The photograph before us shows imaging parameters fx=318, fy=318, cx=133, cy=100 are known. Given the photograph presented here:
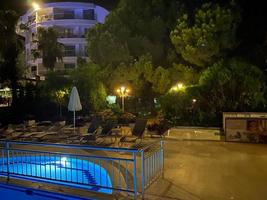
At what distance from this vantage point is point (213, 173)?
8.09 meters

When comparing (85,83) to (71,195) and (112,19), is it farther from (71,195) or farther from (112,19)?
(71,195)

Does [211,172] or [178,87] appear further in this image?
[178,87]

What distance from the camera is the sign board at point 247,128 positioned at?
12266 millimetres

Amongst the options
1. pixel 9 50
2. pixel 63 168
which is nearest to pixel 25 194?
pixel 63 168

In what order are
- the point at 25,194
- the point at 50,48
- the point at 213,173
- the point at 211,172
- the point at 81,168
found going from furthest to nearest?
the point at 50,48 → the point at 211,172 → the point at 213,173 → the point at 81,168 → the point at 25,194

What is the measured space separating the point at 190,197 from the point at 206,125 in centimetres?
1124

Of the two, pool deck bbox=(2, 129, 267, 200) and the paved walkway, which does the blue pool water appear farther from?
the paved walkway

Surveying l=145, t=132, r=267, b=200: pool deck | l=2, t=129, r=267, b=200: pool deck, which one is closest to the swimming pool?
l=2, t=129, r=267, b=200: pool deck

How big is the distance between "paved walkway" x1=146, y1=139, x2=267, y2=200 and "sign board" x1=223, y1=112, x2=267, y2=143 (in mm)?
513

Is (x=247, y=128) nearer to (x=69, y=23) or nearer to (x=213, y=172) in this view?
(x=213, y=172)

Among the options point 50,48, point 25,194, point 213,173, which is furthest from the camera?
Result: point 50,48

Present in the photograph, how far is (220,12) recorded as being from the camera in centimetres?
1839

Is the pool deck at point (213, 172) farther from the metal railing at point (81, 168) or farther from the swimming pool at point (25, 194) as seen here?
the swimming pool at point (25, 194)

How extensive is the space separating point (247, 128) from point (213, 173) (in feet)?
16.6
